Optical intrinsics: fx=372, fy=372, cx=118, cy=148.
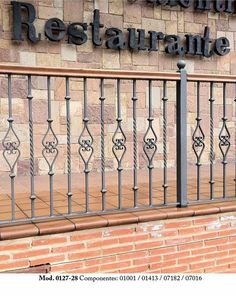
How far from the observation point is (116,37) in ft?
17.7

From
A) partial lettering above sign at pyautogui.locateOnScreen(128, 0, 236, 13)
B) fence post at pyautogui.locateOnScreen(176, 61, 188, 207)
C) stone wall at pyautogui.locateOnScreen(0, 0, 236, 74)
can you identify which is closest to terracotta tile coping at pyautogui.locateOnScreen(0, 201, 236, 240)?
fence post at pyautogui.locateOnScreen(176, 61, 188, 207)

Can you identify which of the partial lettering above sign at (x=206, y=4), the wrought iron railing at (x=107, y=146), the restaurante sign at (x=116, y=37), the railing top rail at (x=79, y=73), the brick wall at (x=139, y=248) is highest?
the partial lettering above sign at (x=206, y=4)

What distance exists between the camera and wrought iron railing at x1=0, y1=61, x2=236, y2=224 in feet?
9.23

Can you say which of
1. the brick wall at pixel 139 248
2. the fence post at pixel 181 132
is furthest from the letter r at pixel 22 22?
the brick wall at pixel 139 248

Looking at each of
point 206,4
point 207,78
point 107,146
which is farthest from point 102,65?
point 207,78

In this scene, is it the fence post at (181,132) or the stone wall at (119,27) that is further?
the stone wall at (119,27)

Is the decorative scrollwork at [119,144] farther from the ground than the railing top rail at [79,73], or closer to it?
closer to it

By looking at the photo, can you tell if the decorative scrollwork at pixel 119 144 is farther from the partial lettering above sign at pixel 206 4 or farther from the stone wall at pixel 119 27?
the partial lettering above sign at pixel 206 4

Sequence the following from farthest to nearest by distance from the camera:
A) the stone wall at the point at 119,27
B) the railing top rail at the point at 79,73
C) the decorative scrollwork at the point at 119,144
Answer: the stone wall at the point at 119,27 → the decorative scrollwork at the point at 119,144 → the railing top rail at the point at 79,73

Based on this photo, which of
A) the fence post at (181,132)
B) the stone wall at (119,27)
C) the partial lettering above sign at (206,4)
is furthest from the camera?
the partial lettering above sign at (206,4)

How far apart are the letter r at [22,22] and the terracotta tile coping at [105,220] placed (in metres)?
2.98

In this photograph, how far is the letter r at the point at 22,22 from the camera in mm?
4805

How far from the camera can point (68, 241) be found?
106 inches

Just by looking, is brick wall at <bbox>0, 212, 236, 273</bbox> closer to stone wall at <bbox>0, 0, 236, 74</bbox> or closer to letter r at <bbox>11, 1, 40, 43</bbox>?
stone wall at <bbox>0, 0, 236, 74</bbox>
